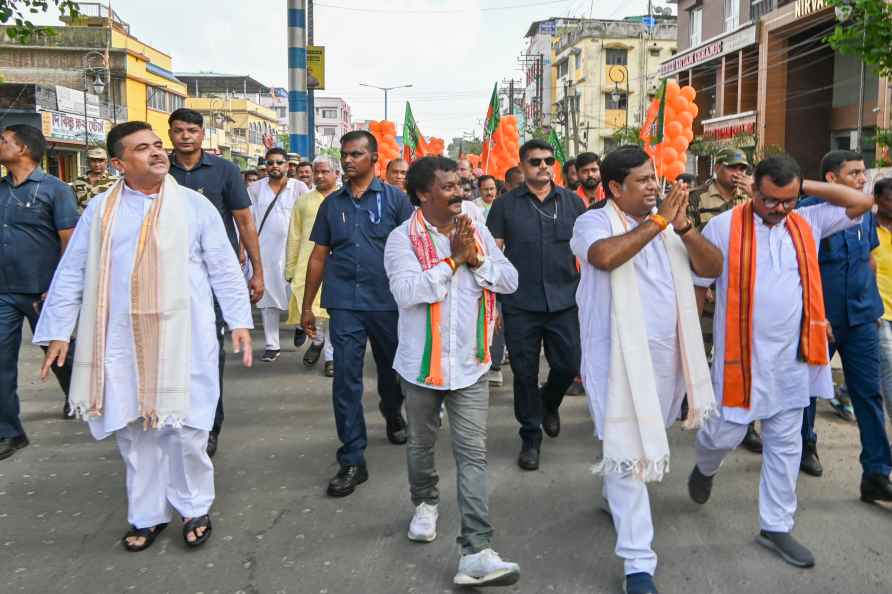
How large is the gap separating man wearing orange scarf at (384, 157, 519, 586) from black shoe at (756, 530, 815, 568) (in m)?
1.31

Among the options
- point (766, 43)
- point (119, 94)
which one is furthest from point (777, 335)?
point (119, 94)

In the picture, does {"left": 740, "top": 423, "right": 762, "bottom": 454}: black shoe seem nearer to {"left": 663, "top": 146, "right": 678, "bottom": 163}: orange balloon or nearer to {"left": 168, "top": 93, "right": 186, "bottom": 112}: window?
{"left": 663, "top": 146, "right": 678, "bottom": 163}: orange balloon

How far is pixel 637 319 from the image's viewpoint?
3512 millimetres

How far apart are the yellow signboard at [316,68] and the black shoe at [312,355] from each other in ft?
30.6

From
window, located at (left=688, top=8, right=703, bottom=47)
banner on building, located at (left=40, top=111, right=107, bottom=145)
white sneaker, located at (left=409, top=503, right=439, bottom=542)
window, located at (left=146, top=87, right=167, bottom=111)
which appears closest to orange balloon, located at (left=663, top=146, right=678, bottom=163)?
white sneaker, located at (left=409, top=503, right=439, bottom=542)

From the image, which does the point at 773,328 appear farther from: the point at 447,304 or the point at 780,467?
the point at 447,304

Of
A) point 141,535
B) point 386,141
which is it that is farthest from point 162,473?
point 386,141

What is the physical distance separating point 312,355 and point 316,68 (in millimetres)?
9634

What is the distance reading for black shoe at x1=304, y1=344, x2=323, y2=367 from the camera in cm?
819

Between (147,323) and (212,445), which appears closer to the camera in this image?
(147,323)

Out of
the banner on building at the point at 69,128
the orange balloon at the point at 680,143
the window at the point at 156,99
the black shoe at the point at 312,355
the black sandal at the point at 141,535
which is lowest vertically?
the black sandal at the point at 141,535

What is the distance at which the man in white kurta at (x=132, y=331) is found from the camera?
3.98 m

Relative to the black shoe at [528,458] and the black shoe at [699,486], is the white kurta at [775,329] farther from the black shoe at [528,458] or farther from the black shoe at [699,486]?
the black shoe at [528,458]

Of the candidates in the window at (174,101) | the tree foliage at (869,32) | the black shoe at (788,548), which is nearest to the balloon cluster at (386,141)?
the tree foliage at (869,32)
